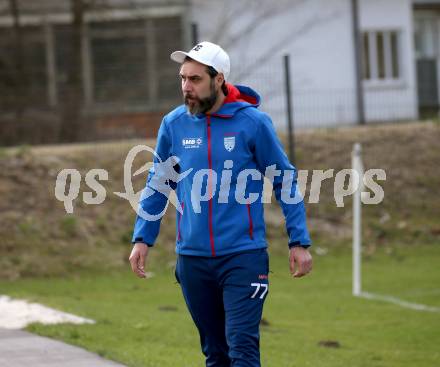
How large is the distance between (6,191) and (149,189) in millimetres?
11667

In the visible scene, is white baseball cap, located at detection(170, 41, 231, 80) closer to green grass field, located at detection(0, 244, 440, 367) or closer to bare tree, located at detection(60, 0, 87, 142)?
green grass field, located at detection(0, 244, 440, 367)

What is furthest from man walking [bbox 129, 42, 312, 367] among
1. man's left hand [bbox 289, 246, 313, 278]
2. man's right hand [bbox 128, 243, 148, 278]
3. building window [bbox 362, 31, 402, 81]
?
building window [bbox 362, 31, 402, 81]

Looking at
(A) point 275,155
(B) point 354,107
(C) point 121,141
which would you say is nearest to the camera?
(A) point 275,155

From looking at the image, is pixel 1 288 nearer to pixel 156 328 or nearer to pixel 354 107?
pixel 156 328

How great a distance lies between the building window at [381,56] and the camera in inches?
1302

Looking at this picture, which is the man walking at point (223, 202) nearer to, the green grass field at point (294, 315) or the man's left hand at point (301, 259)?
the man's left hand at point (301, 259)

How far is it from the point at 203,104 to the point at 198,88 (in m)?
0.10

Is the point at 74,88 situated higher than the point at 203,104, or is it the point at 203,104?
the point at 74,88

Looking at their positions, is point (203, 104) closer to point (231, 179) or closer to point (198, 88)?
point (198, 88)

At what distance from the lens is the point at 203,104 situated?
629 cm

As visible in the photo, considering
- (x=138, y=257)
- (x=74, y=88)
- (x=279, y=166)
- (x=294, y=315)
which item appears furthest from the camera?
(x=74, y=88)

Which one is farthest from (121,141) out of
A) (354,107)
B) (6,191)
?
(354,107)

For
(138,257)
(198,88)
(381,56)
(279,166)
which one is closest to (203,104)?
(198,88)

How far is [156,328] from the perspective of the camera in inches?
432
